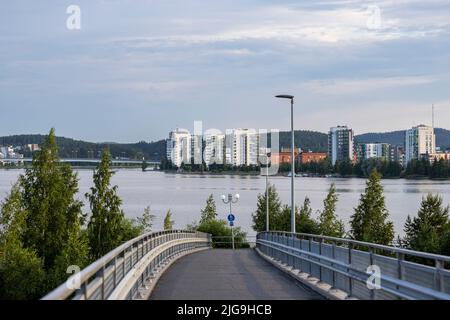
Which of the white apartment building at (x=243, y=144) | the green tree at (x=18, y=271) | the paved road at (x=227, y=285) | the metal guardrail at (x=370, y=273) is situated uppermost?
the white apartment building at (x=243, y=144)

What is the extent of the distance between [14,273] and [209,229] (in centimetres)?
2182

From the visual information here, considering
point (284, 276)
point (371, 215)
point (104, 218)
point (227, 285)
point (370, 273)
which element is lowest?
point (371, 215)

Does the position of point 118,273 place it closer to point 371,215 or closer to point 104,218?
point 104,218

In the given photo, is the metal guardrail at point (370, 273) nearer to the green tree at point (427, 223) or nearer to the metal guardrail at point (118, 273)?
the metal guardrail at point (118, 273)

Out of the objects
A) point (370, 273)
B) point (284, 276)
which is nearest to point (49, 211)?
point (284, 276)

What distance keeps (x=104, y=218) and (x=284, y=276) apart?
236ft

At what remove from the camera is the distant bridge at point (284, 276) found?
10.3 meters

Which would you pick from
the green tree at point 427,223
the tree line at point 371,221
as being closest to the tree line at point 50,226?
the tree line at point 371,221

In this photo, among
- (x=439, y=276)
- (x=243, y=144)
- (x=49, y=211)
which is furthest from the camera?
(x=243, y=144)

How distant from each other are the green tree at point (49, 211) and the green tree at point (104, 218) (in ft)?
7.32

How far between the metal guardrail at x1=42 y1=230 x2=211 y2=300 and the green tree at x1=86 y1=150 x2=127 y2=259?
6249cm

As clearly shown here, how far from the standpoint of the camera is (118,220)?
89.9 m

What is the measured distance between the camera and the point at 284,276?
21.7 m
